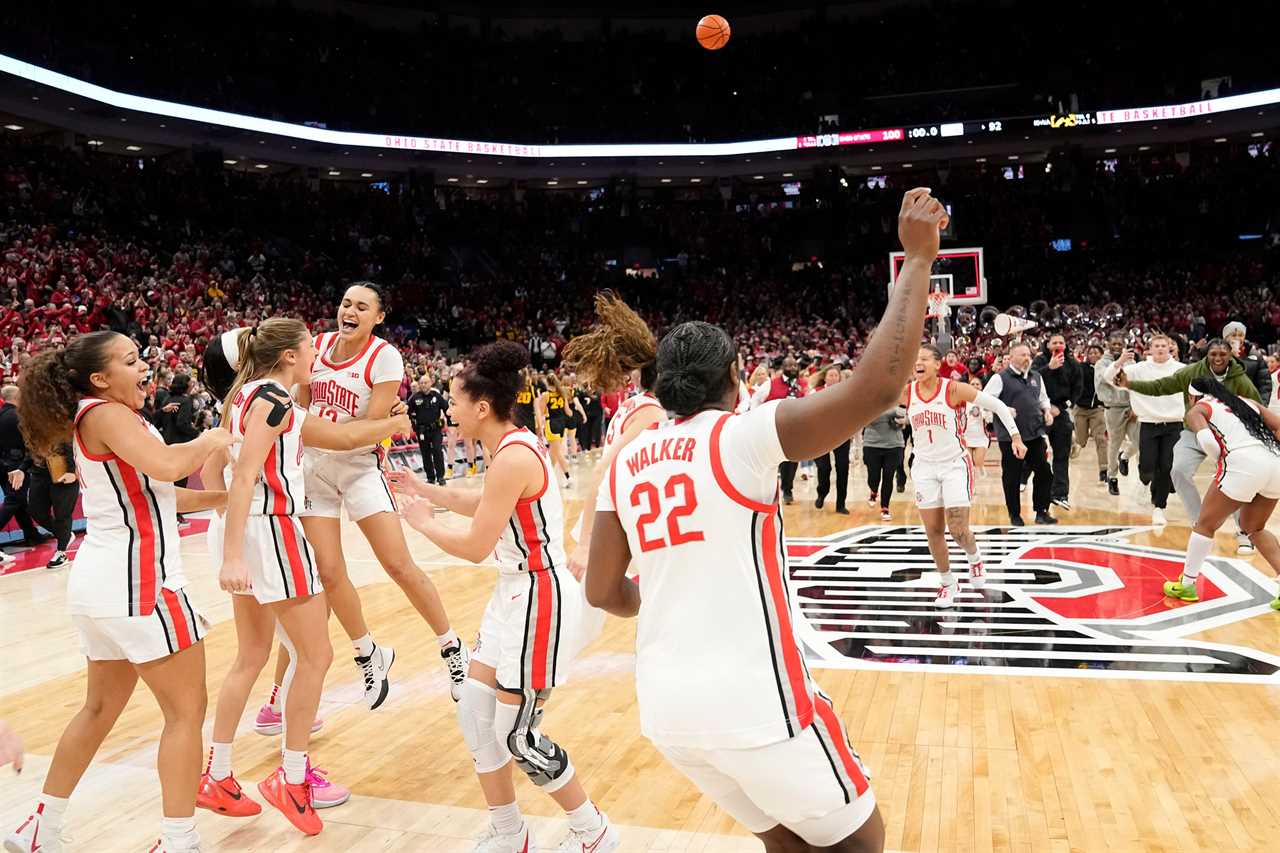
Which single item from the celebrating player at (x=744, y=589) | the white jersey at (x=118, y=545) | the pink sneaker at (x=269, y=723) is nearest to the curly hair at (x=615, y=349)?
the white jersey at (x=118, y=545)

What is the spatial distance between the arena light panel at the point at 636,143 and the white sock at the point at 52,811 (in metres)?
23.9

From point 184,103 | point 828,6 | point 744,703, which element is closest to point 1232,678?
point 744,703

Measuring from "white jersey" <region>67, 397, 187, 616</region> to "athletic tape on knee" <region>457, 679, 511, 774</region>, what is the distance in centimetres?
105

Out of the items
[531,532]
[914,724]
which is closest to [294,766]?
[531,532]

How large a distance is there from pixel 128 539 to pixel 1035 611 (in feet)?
18.6

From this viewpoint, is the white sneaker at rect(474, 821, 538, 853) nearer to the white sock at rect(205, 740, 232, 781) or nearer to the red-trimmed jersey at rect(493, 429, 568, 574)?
the red-trimmed jersey at rect(493, 429, 568, 574)

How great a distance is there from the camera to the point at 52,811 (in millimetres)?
3328

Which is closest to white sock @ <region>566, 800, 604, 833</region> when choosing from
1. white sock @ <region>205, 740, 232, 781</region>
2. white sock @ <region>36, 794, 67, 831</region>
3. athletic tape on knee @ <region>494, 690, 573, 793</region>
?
athletic tape on knee @ <region>494, 690, 573, 793</region>

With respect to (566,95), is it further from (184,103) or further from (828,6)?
(184,103)

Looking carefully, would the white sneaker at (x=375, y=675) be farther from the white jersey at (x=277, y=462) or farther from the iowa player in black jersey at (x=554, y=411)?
the iowa player in black jersey at (x=554, y=411)

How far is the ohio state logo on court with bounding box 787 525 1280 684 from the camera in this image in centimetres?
552

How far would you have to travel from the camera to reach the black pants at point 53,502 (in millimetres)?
9031

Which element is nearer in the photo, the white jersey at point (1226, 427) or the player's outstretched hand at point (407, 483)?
the player's outstretched hand at point (407, 483)

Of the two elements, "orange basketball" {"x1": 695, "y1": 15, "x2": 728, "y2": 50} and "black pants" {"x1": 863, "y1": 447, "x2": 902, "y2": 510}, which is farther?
"orange basketball" {"x1": 695, "y1": 15, "x2": 728, "y2": 50}
